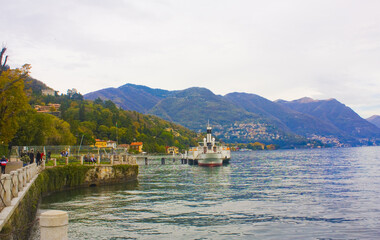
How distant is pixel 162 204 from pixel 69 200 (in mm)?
8078

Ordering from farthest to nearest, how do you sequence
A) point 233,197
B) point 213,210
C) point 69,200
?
point 233,197 → point 69,200 → point 213,210

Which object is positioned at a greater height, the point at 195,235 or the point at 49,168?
the point at 49,168

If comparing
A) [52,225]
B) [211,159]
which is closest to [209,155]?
[211,159]

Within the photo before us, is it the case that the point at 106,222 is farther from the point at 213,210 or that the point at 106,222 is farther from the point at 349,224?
the point at 349,224

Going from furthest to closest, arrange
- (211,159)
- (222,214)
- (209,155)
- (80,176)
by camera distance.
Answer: (209,155), (211,159), (80,176), (222,214)

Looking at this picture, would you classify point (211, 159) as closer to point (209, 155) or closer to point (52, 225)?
point (209, 155)

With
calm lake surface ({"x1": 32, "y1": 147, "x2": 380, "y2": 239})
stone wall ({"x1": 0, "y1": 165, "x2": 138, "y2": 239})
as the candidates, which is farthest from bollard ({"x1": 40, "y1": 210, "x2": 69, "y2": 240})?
stone wall ({"x1": 0, "y1": 165, "x2": 138, "y2": 239})

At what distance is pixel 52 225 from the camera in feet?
20.0

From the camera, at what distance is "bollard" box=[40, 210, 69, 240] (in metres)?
6.07

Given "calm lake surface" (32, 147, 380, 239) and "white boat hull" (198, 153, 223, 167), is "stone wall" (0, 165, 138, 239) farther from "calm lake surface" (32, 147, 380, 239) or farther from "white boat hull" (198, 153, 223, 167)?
"white boat hull" (198, 153, 223, 167)

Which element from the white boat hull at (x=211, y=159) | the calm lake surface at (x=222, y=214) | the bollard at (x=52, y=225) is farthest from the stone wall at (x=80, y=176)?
the white boat hull at (x=211, y=159)

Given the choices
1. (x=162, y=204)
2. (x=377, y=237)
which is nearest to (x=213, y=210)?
(x=162, y=204)

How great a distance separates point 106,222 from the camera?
21312 millimetres

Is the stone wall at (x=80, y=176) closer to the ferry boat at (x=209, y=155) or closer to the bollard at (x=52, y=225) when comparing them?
the bollard at (x=52, y=225)
